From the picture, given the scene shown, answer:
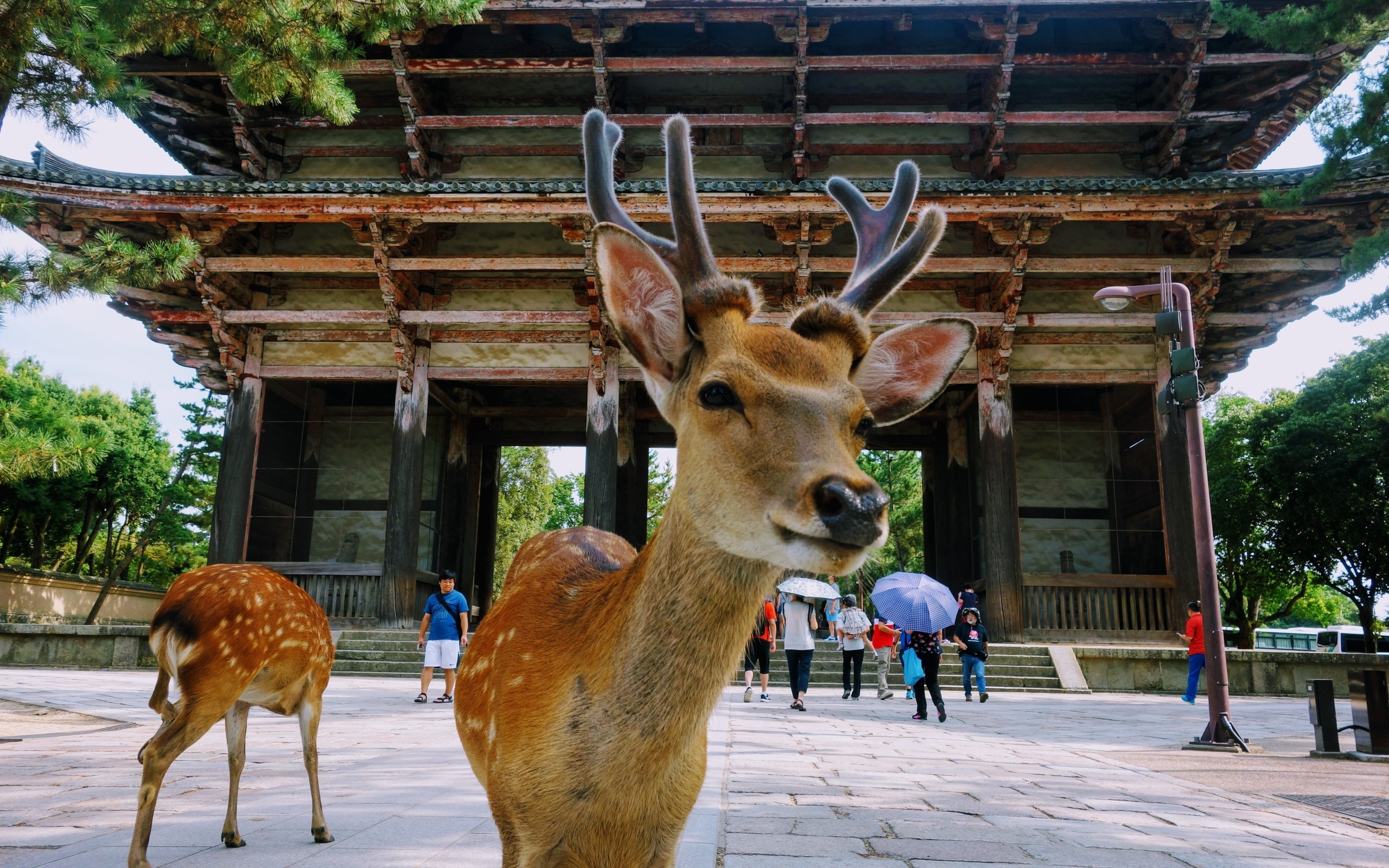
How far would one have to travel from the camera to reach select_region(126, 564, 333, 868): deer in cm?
362

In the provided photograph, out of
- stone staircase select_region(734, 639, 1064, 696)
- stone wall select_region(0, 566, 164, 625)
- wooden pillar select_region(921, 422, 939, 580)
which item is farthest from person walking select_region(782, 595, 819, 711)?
stone wall select_region(0, 566, 164, 625)

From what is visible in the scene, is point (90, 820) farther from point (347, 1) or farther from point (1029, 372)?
point (1029, 372)

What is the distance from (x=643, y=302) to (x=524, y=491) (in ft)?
112

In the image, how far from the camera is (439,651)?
11.0 meters

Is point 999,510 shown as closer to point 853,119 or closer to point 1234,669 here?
point 1234,669

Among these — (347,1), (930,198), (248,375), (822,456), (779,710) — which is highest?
(930,198)

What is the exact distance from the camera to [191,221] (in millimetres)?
14531

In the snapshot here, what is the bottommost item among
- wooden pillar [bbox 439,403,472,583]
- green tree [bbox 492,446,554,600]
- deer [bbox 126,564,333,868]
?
deer [bbox 126,564,333,868]

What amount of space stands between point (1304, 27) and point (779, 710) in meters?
8.61

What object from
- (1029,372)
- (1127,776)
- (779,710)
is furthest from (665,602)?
(1029,372)

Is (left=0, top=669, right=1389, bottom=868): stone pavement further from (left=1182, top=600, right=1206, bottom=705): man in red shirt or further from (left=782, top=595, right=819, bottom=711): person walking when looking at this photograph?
(left=1182, top=600, right=1206, bottom=705): man in red shirt

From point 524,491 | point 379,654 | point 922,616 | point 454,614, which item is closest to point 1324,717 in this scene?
point 922,616

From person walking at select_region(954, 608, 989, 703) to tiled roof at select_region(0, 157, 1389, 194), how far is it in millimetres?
6285

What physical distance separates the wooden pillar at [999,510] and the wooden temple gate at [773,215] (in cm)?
6
